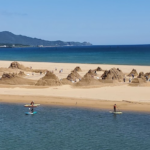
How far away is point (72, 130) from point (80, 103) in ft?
32.1

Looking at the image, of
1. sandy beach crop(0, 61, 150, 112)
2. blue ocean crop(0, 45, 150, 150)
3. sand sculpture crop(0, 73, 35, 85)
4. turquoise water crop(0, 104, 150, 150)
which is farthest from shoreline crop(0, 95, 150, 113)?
sand sculpture crop(0, 73, 35, 85)

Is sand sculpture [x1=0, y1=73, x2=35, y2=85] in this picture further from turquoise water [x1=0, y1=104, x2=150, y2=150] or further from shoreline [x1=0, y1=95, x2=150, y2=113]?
turquoise water [x1=0, y1=104, x2=150, y2=150]

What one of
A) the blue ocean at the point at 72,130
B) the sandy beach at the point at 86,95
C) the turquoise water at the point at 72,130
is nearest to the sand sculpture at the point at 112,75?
the sandy beach at the point at 86,95

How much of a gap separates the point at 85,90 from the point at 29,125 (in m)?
15.2

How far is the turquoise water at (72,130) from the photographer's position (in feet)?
79.5

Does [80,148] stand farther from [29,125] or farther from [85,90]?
[85,90]

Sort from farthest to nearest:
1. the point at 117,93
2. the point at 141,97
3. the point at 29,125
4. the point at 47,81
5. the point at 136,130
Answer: the point at 47,81, the point at 117,93, the point at 141,97, the point at 29,125, the point at 136,130

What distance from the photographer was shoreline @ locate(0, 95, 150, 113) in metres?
34.7

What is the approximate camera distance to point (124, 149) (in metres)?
23.3

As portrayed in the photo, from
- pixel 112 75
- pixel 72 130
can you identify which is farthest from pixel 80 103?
pixel 112 75

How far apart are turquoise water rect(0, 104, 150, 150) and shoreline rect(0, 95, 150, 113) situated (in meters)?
1.71

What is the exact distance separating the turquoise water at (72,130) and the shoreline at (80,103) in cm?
171

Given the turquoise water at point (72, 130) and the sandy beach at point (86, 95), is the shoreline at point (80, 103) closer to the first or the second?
the sandy beach at point (86, 95)

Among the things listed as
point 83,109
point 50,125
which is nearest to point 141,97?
point 83,109
